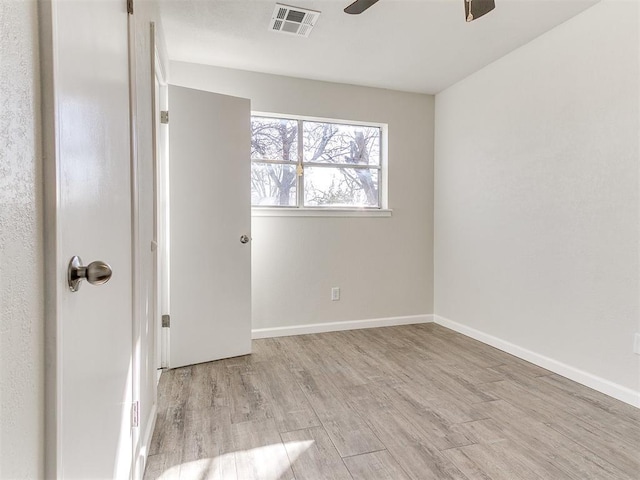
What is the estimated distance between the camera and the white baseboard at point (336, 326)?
3.41m

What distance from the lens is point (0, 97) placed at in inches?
19.0

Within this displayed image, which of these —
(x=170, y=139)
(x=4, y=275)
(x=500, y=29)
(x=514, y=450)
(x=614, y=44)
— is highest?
(x=500, y=29)

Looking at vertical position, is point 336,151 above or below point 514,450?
above

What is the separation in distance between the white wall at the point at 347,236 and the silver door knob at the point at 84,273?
101 inches

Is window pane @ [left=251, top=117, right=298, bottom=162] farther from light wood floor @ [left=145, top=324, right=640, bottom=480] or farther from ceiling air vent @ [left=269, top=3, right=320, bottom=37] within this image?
light wood floor @ [left=145, top=324, right=640, bottom=480]

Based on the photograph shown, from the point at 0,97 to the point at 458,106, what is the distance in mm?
3796

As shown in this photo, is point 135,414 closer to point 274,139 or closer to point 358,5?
point 358,5

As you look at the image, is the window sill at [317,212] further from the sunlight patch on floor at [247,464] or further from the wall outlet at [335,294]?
the sunlight patch on floor at [247,464]

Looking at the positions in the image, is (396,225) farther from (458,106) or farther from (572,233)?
(572,233)

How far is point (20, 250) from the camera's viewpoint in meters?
0.54

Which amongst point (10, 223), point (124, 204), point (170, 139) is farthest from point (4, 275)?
point (170, 139)

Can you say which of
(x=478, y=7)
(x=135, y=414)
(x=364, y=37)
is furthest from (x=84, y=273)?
(x=364, y=37)

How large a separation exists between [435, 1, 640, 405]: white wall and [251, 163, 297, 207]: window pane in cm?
166

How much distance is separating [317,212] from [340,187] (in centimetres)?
41
